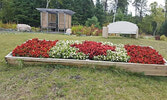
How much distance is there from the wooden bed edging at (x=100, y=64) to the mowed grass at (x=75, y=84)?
0.28 feet

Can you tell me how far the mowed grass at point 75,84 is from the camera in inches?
61.6

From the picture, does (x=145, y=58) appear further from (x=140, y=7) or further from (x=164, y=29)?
(x=140, y=7)

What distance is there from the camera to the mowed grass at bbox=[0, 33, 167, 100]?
156 cm

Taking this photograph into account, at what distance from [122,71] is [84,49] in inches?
35.8

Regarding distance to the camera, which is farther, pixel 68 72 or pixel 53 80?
pixel 68 72

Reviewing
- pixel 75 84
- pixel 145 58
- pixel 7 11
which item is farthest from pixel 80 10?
pixel 75 84

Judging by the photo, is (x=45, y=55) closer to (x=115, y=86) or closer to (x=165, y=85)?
(x=115, y=86)

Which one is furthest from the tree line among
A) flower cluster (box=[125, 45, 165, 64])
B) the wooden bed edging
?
flower cluster (box=[125, 45, 165, 64])

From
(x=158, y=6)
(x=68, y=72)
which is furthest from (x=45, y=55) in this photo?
(x=158, y=6)

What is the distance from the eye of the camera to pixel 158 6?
22.8 meters

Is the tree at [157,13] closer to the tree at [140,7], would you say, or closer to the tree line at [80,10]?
the tree line at [80,10]

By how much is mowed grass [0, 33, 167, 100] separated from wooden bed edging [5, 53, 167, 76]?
0.28ft

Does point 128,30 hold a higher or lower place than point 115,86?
higher

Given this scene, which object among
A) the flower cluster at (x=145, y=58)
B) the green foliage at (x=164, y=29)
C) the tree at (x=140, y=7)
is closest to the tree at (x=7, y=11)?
the flower cluster at (x=145, y=58)
